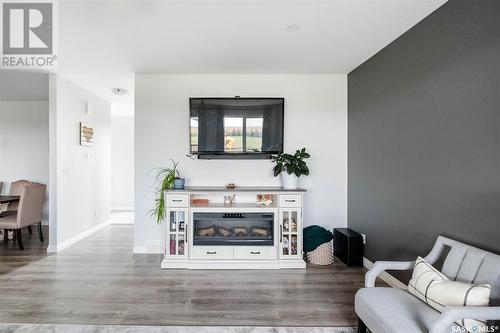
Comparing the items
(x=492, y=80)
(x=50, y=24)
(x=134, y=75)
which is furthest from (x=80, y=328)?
(x=492, y=80)

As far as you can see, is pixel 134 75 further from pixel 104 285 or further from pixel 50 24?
pixel 104 285

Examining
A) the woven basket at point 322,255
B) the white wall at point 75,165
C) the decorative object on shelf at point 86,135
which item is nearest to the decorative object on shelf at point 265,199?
the woven basket at point 322,255

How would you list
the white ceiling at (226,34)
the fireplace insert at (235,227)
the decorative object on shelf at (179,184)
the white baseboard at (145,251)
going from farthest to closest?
the white baseboard at (145,251), the decorative object on shelf at (179,184), the fireplace insert at (235,227), the white ceiling at (226,34)

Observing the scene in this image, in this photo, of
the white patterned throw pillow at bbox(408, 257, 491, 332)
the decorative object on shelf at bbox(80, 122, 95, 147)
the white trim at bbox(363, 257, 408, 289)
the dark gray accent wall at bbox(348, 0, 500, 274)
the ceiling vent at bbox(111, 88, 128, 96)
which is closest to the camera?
the white patterned throw pillow at bbox(408, 257, 491, 332)

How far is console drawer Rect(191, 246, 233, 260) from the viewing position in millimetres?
3262

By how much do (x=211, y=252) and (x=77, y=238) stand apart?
8.36 feet

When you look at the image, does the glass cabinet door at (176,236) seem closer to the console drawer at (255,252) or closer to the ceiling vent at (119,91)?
the console drawer at (255,252)

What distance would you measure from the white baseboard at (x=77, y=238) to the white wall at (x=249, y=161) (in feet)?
3.83

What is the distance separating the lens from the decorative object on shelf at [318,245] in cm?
337

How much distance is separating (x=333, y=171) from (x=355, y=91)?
3.75 feet

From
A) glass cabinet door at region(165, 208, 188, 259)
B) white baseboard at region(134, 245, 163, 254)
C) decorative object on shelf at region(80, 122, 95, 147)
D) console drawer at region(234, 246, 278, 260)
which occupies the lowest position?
white baseboard at region(134, 245, 163, 254)

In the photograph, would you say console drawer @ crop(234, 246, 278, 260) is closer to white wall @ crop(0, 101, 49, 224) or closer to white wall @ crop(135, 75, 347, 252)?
white wall @ crop(135, 75, 347, 252)

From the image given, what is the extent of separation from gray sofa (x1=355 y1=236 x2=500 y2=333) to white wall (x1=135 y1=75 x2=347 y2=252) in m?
1.92

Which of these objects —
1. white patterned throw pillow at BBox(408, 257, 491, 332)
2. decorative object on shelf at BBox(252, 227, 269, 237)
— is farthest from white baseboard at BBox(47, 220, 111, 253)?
white patterned throw pillow at BBox(408, 257, 491, 332)
